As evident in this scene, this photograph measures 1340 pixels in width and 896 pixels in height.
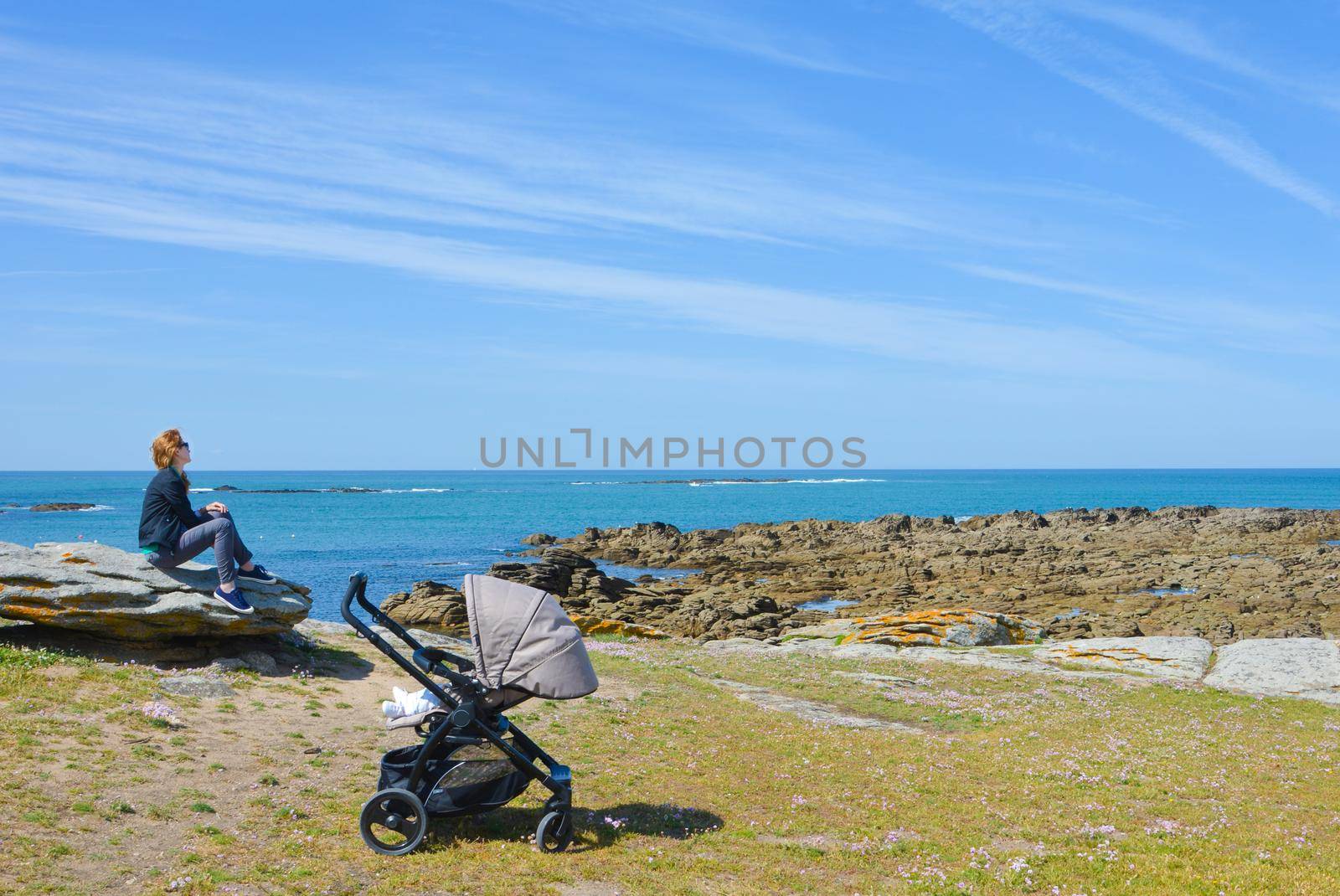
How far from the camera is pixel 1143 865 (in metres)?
10.1

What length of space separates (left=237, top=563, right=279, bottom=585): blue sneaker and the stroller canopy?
9034 mm

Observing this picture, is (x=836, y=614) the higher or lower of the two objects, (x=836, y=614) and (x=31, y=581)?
the lower

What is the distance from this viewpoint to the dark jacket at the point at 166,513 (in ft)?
50.8

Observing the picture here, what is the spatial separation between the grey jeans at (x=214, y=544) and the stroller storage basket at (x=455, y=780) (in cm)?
762

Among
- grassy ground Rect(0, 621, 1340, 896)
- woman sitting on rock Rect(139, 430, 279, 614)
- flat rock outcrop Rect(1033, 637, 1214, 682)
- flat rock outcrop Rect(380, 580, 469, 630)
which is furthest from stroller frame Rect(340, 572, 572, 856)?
flat rock outcrop Rect(380, 580, 469, 630)

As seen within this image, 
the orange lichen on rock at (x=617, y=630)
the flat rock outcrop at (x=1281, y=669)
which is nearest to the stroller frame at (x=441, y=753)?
the flat rock outcrop at (x=1281, y=669)

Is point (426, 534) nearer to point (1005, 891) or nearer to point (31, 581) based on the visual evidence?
point (31, 581)

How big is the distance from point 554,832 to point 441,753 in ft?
4.89

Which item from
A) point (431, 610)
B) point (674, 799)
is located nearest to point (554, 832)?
point (674, 799)

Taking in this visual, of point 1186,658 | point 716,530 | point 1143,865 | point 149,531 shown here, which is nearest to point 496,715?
point 1143,865

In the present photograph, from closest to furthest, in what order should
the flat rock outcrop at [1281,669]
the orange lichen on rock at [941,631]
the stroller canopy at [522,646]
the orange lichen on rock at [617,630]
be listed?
the stroller canopy at [522,646] → the flat rock outcrop at [1281,669] → the orange lichen on rock at [941,631] → the orange lichen on rock at [617,630]

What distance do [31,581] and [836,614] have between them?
35447 millimetres

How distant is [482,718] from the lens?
984 cm

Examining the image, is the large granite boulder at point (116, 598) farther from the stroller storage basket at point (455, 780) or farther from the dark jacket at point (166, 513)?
the stroller storage basket at point (455, 780)
